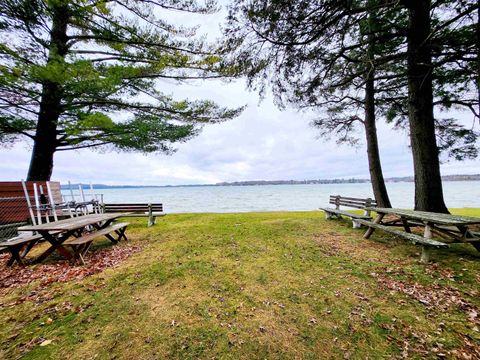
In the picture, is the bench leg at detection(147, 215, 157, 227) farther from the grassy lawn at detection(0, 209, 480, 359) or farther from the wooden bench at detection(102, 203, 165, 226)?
the grassy lawn at detection(0, 209, 480, 359)

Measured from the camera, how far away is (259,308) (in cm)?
291

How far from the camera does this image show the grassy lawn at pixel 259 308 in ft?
7.34

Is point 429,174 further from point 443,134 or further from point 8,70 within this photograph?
point 8,70

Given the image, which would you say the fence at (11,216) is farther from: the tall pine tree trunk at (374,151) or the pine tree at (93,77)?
the tall pine tree trunk at (374,151)

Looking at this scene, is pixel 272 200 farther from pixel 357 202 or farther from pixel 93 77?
pixel 93 77

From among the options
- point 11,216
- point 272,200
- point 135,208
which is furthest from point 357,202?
point 272,200

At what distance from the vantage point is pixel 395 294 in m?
3.09

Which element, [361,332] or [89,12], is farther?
[89,12]

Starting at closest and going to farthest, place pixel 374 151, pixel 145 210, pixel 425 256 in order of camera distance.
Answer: pixel 425 256, pixel 374 151, pixel 145 210

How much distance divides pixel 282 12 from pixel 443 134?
7.51 metres

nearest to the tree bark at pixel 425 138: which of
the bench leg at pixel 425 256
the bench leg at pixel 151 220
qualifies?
the bench leg at pixel 425 256

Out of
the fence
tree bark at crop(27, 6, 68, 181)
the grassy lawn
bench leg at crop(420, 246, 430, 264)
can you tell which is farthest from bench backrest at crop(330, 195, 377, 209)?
the fence

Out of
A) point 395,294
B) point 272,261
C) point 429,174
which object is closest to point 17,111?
point 272,261

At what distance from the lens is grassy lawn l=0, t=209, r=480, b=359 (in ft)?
7.34
